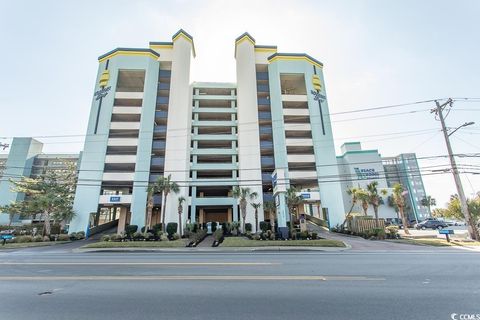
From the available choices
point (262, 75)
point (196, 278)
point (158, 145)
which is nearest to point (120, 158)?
point (158, 145)

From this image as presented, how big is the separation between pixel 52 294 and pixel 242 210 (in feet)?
87.9

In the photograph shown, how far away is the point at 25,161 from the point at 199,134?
6057 cm

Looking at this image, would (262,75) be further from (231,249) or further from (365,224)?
(231,249)

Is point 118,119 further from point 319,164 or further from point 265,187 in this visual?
point 319,164

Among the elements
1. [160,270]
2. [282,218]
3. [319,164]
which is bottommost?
[160,270]

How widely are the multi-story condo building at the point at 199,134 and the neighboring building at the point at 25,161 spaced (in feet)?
129

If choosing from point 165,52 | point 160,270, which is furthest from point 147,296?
point 165,52

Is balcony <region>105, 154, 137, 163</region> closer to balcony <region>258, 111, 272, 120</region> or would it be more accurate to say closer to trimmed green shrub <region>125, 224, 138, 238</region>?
trimmed green shrub <region>125, 224, 138, 238</region>

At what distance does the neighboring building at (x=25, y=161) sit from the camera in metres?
58.2

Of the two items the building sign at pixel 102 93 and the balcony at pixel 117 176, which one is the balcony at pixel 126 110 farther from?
the balcony at pixel 117 176

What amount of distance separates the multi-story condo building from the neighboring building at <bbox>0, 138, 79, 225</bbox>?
39226 mm

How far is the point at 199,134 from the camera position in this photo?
40406 millimetres

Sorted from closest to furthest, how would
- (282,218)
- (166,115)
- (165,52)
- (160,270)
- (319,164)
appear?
(160,270)
(282,218)
(319,164)
(166,115)
(165,52)

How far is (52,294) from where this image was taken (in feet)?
19.1
